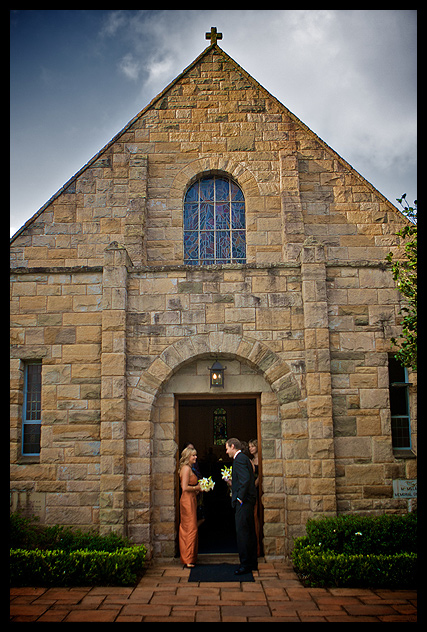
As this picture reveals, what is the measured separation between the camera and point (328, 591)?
253 inches

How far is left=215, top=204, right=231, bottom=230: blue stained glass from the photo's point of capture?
33.3 ft

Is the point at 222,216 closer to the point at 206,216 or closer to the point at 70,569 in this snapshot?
the point at 206,216

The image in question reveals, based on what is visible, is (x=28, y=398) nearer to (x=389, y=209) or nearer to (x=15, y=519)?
(x=15, y=519)

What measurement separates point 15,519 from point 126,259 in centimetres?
445

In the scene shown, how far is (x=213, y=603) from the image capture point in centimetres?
608

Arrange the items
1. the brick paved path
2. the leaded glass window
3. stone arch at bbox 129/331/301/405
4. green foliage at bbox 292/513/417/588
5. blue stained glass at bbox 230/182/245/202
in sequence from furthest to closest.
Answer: the leaded glass window < blue stained glass at bbox 230/182/245/202 < stone arch at bbox 129/331/301/405 < green foliage at bbox 292/513/417/588 < the brick paved path

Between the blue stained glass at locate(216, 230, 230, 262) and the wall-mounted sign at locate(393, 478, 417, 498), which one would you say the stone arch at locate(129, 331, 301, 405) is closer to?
the wall-mounted sign at locate(393, 478, 417, 498)

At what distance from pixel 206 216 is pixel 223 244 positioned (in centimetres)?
70

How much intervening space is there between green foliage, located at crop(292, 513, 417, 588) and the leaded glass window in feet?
27.5

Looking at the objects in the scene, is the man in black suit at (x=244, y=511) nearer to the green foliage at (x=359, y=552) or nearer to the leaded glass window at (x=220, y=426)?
the green foliage at (x=359, y=552)

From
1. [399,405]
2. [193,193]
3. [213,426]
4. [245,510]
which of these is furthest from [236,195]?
[213,426]

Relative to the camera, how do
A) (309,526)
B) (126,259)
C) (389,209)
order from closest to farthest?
1. (309,526)
2. (126,259)
3. (389,209)

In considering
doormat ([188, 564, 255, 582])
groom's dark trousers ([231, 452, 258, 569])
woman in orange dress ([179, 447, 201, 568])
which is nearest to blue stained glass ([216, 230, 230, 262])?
woman in orange dress ([179, 447, 201, 568])
